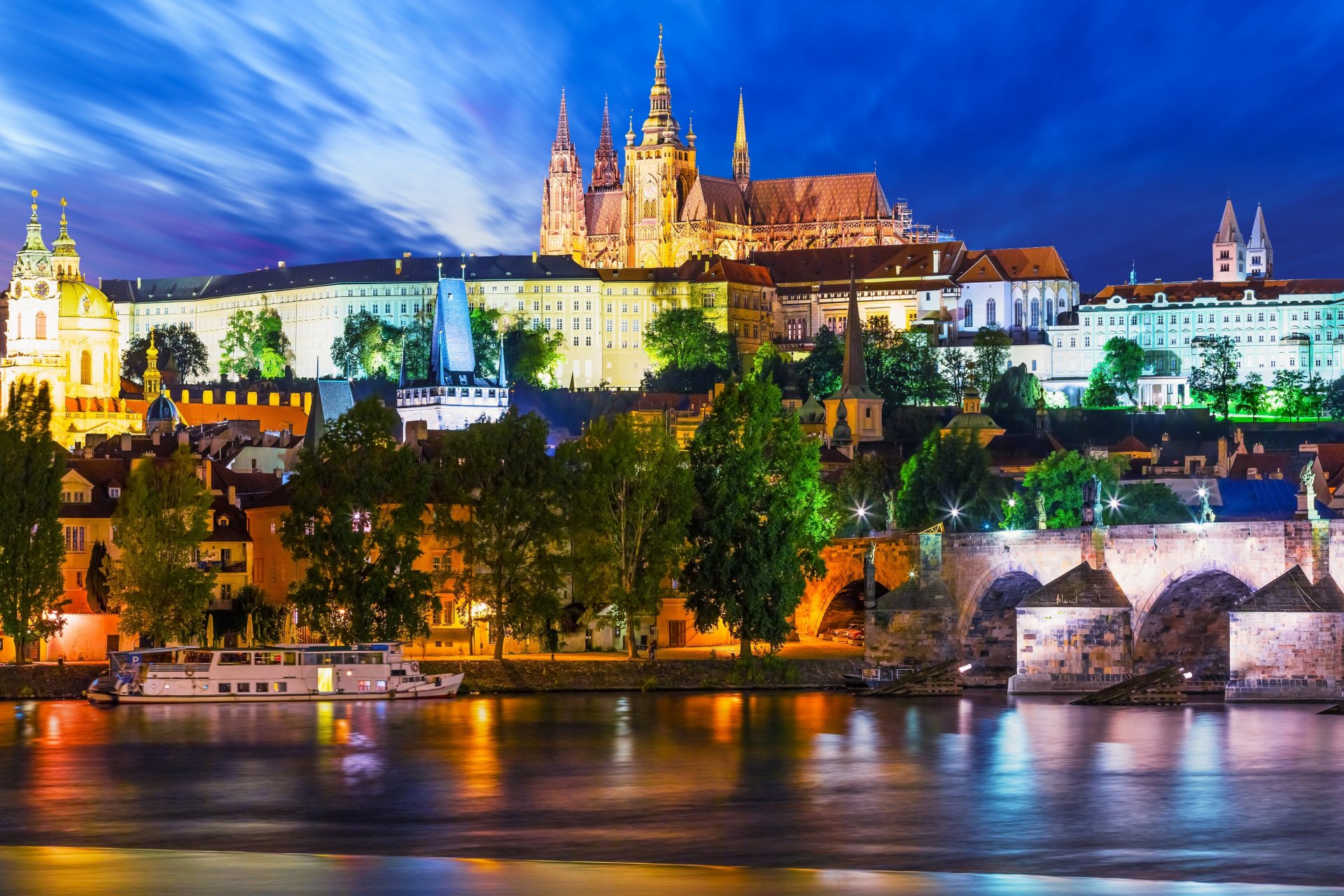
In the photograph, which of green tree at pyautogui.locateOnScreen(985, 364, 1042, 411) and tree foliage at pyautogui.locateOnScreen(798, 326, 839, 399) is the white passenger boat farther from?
green tree at pyautogui.locateOnScreen(985, 364, 1042, 411)

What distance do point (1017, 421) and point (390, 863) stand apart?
13438 centimetres

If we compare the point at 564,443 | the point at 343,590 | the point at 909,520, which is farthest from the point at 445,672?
the point at 909,520

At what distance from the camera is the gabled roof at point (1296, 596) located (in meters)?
53.3

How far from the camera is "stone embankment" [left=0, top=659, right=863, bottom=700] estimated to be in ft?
214

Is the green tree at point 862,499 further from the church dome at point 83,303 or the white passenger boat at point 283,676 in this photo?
the church dome at point 83,303

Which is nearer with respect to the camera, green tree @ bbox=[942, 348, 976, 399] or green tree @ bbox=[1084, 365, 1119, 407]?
green tree @ bbox=[1084, 365, 1119, 407]

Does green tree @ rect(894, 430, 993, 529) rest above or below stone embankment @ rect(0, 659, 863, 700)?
above

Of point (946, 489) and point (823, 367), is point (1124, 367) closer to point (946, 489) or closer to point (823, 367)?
point (823, 367)

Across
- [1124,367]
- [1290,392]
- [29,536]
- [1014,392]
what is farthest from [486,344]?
[29,536]

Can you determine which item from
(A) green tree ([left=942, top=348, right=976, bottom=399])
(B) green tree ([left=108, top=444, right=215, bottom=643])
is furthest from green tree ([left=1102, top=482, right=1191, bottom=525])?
(A) green tree ([left=942, top=348, right=976, bottom=399])

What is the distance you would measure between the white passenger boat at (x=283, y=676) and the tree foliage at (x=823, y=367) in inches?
4214

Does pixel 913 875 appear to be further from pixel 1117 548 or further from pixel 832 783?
pixel 1117 548

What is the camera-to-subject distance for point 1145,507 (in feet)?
288

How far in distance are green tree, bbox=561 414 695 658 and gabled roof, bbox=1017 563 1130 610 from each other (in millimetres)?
11381
